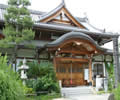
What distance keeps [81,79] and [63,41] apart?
422 cm

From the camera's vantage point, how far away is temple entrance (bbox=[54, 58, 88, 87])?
40.9ft

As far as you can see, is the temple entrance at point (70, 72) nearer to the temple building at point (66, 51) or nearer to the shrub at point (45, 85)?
the temple building at point (66, 51)

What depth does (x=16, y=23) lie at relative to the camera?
10.3 metres

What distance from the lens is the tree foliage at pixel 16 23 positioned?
962 cm

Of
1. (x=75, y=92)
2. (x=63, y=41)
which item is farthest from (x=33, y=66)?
→ (x=75, y=92)

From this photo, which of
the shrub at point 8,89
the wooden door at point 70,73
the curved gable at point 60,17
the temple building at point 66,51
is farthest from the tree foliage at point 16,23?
the shrub at point 8,89

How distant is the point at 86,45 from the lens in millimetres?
12391

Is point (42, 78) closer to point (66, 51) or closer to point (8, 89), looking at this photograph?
point (66, 51)

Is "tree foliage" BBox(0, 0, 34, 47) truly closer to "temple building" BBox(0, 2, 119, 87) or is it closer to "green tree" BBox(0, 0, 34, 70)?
"green tree" BBox(0, 0, 34, 70)

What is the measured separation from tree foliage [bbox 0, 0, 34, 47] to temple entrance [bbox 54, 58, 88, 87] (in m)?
3.53

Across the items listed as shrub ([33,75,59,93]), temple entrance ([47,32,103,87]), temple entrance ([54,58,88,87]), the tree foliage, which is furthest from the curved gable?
shrub ([33,75,59,93])

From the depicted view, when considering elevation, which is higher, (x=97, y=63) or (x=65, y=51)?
(x=65, y=51)

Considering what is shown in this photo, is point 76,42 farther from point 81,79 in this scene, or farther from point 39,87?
point 39,87

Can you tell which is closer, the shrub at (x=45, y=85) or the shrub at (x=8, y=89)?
the shrub at (x=8, y=89)
